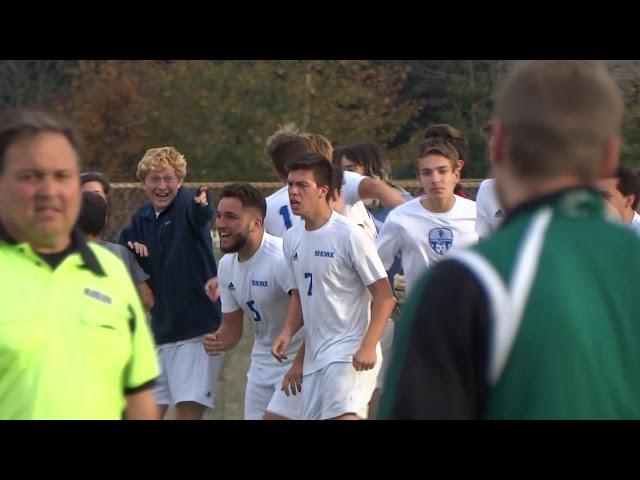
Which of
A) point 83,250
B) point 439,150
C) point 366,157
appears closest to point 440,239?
point 439,150

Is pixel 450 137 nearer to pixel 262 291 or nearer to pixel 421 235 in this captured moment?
pixel 421 235

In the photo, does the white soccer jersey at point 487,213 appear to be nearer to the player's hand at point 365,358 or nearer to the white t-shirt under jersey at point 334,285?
the white t-shirt under jersey at point 334,285

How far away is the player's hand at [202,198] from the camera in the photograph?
9453 mm

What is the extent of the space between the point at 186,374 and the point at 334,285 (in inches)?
69.6

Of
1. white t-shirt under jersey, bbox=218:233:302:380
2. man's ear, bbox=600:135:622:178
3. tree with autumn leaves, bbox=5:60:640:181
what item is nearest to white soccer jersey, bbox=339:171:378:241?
white t-shirt under jersey, bbox=218:233:302:380

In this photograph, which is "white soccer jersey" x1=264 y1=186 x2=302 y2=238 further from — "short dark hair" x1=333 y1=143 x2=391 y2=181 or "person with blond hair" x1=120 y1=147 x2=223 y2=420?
"short dark hair" x1=333 y1=143 x2=391 y2=181

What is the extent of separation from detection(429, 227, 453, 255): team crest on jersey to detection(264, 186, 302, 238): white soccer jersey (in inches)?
41.9

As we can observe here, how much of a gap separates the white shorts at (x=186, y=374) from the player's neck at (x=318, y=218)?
65.8 inches

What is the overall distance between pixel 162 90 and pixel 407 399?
78.1ft

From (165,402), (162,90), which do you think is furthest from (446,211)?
(162,90)

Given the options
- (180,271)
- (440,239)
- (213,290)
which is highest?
(440,239)

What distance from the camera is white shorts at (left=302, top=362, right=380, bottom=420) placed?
808cm

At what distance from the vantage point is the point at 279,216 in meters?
9.74

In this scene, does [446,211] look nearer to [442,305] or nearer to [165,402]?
[165,402]
